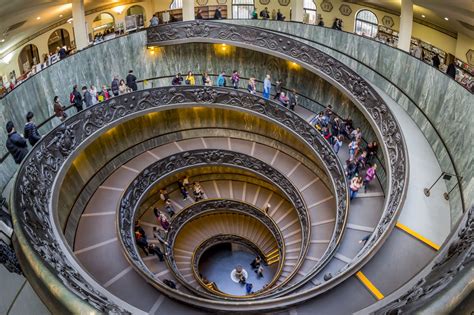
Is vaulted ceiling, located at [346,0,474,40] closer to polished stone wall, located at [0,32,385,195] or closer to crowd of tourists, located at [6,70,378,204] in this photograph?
polished stone wall, located at [0,32,385,195]

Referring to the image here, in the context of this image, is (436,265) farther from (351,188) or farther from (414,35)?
(414,35)

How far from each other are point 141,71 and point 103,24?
7.75m

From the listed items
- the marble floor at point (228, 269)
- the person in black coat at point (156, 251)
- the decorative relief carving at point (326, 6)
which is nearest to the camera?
the person in black coat at point (156, 251)

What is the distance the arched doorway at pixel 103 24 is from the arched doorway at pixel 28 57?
371 centimetres

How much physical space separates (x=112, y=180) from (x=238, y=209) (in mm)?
6988

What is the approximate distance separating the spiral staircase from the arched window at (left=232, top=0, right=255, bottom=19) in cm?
924

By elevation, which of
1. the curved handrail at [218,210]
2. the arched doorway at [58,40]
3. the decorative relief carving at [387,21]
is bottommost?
the curved handrail at [218,210]

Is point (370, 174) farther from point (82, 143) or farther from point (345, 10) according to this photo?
point (345, 10)

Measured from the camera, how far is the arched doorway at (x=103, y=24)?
80.2ft

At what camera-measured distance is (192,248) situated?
20219 mm

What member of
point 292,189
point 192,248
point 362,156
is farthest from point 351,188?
point 192,248

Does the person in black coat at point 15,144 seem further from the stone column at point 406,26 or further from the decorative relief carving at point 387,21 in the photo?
the decorative relief carving at point 387,21

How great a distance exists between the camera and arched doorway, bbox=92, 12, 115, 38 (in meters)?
24.4

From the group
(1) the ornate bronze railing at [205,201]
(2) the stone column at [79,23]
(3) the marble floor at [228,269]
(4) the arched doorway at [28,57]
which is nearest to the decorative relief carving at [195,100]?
(1) the ornate bronze railing at [205,201]
